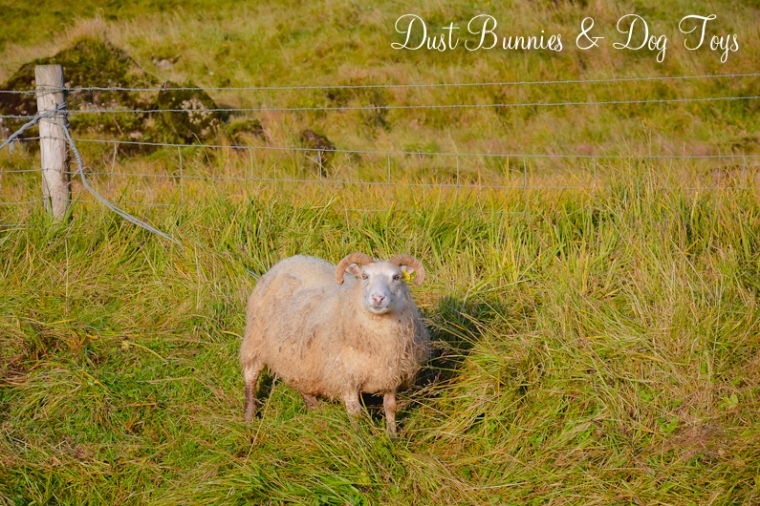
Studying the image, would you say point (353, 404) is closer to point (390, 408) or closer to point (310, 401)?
point (390, 408)

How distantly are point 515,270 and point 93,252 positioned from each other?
3552 mm

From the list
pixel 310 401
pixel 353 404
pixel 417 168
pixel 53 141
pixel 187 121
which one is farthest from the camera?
pixel 187 121

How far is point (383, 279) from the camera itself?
4840 mm

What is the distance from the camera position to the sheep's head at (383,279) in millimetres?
4727

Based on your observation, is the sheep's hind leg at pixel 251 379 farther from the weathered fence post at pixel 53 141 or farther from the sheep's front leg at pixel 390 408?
the weathered fence post at pixel 53 141

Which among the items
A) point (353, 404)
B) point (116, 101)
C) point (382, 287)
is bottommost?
point (353, 404)

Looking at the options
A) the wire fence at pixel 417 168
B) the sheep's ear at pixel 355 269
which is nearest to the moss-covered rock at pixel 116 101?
the wire fence at pixel 417 168

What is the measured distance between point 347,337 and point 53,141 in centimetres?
409

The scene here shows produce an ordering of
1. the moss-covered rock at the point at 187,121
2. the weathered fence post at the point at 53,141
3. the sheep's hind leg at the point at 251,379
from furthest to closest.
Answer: the moss-covered rock at the point at 187,121, the weathered fence post at the point at 53,141, the sheep's hind leg at the point at 251,379

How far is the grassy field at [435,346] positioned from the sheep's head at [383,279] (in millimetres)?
616

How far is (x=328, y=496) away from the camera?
427 centimetres

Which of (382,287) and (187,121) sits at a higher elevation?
(187,121)

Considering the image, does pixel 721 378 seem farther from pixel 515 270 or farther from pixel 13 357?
pixel 13 357

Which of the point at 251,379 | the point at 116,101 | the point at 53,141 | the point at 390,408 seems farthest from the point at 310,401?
the point at 116,101
